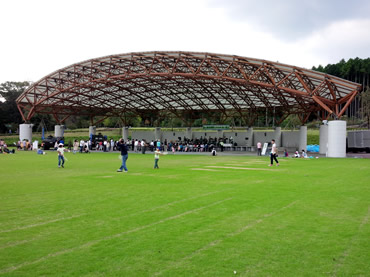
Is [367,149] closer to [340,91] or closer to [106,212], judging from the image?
[340,91]

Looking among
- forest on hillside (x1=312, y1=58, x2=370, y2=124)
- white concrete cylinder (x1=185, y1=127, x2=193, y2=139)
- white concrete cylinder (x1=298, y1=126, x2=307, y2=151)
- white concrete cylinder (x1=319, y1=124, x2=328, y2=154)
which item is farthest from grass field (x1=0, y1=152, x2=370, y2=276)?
forest on hillside (x1=312, y1=58, x2=370, y2=124)

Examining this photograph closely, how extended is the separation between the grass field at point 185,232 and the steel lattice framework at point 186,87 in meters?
23.0

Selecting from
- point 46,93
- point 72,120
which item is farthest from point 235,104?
point 72,120

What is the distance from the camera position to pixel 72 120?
93.3 m

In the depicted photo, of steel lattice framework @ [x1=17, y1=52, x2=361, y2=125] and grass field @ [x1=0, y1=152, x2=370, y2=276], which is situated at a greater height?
steel lattice framework @ [x1=17, y1=52, x2=361, y2=125]

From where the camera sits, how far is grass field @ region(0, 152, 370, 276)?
427 cm

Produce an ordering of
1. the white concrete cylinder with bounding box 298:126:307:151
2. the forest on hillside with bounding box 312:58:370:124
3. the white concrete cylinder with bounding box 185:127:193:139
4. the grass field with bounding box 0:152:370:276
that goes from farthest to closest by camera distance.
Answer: the forest on hillside with bounding box 312:58:370:124, the white concrete cylinder with bounding box 185:127:193:139, the white concrete cylinder with bounding box 298:126:307:151, the grass field with bounding box 0:152:370:276

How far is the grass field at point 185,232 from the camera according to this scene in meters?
4.27

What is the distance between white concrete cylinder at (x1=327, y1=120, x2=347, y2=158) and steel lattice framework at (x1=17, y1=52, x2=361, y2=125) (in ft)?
3.70

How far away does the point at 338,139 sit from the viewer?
30.2 m

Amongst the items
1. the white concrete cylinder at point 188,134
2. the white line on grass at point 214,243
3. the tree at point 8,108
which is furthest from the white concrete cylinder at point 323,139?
the tree at point 8,108

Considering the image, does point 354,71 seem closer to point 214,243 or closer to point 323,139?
point 323,139

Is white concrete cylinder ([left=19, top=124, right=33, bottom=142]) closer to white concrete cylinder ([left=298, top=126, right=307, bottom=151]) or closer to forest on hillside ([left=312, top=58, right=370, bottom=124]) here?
white concrete cylinder ([left=298, top=126, right=307, bottom=151])

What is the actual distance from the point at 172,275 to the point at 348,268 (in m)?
2.37
